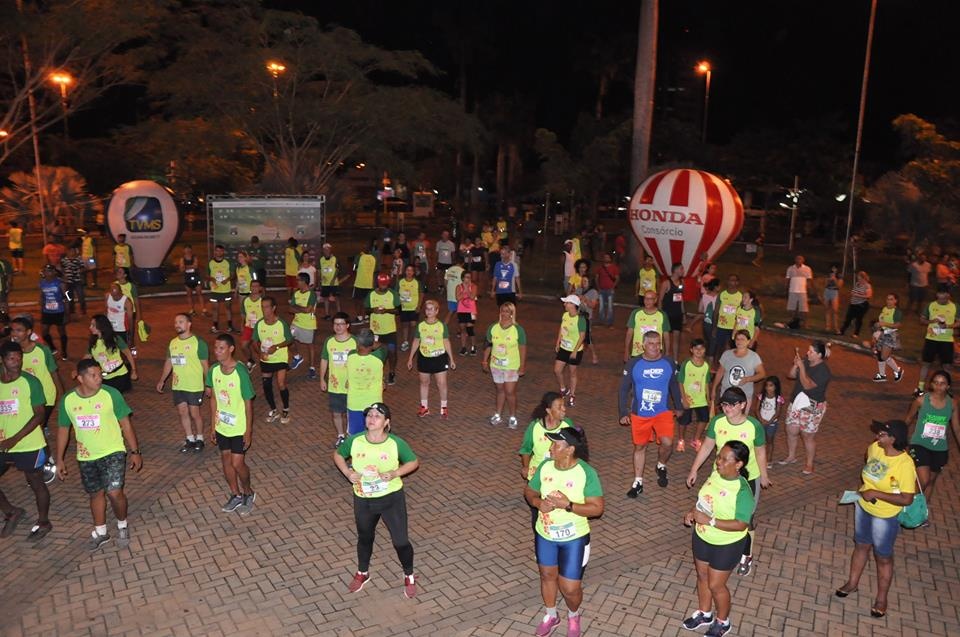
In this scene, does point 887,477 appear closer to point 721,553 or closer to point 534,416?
point 721,553

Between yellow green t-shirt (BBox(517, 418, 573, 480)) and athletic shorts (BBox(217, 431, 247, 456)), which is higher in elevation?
yellow green t-shirt (BBox(517, 418, 573, 480))

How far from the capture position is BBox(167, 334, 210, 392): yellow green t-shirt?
9.48m

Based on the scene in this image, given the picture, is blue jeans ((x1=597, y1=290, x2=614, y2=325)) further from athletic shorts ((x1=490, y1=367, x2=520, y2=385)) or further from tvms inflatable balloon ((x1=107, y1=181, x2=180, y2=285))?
tvms inflatable balloon ((x1=107, y1=181, x2=180, y2=285))

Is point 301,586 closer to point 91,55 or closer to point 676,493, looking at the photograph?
point 676,493

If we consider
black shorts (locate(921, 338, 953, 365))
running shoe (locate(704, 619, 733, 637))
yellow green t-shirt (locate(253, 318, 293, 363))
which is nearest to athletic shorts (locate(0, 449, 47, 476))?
yellow green t-shirt (locate(253, 318, 293, 363))

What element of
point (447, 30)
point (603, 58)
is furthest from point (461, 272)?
point (447, 30)

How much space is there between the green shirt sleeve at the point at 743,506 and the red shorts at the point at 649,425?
111 inches

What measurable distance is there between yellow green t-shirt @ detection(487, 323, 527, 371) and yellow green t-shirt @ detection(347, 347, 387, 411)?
2.13 meters

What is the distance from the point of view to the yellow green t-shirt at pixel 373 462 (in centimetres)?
640

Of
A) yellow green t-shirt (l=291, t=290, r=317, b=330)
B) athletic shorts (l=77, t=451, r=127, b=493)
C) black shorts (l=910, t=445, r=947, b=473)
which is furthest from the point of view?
yellow green t-shirt (l=291, t=290, r=317, b=330)

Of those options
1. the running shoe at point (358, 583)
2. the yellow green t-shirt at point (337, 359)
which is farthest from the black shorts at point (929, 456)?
the yellow green t-shirt at point (337, 359)

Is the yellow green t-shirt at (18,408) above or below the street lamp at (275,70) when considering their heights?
below

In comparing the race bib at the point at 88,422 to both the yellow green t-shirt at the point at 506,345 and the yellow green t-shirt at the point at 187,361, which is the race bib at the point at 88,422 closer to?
the yellow green t-shirt at the point at 187,361

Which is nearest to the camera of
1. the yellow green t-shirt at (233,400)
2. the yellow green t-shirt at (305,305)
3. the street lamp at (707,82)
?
the yellow green t-shirt at (233,400)
